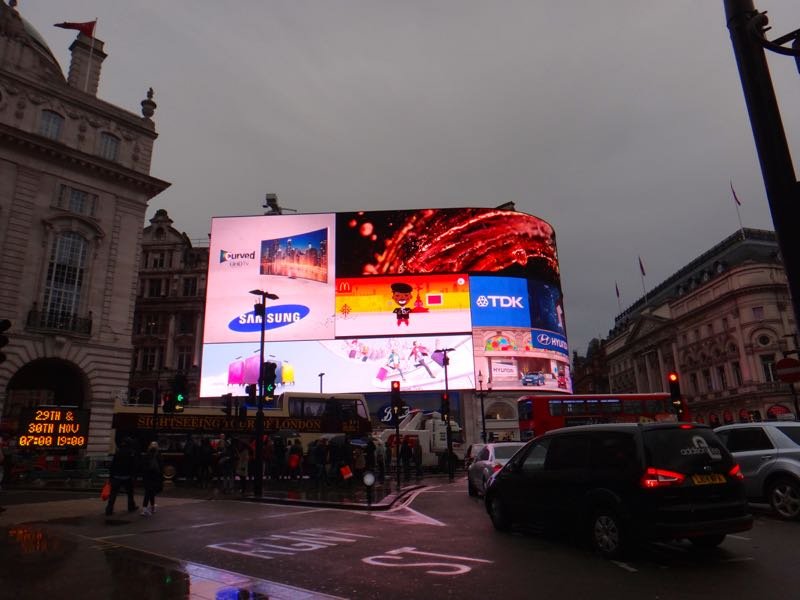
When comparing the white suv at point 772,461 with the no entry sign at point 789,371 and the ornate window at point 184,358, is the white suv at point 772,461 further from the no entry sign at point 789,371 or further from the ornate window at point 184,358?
the ornate window at point 184,358

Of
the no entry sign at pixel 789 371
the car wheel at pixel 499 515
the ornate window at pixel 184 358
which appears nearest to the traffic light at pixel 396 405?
the car wheel at pixel 499 515

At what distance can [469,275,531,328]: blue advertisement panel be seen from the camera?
52.8 metres

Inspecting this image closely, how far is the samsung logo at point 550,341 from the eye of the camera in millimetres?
54312

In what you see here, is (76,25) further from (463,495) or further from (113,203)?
(463,495)

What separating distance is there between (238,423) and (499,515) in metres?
19.2

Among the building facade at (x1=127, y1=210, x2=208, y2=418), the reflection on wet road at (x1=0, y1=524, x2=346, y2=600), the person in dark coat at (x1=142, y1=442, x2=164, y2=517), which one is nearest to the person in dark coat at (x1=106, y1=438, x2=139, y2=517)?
the person in dark coat at (x1=142, y1=442, x2=164, y2=517)

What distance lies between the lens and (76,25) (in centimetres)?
3459

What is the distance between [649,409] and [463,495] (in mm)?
16808

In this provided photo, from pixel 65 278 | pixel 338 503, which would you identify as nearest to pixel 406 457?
pixel 338 503

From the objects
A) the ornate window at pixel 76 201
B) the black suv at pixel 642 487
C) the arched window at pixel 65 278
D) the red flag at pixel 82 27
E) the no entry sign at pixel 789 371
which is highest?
the red flag at pixel 82 27

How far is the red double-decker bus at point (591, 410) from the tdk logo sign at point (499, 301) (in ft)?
79.4

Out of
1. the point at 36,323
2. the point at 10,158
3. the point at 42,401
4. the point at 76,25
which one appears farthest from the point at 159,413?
the point at 76,25

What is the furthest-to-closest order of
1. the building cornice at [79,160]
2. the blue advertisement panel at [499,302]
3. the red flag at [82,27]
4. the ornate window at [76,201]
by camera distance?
the blue advertisement panel at [499,302]
the red flag at [82,27]
the ornate window at [76,201]
the building cornice at [79,160]

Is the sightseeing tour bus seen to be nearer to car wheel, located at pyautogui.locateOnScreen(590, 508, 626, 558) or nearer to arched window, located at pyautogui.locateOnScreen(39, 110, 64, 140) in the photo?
car wheel, located at pyautogui.locateOnScreen(590, 508, 626, 558)
